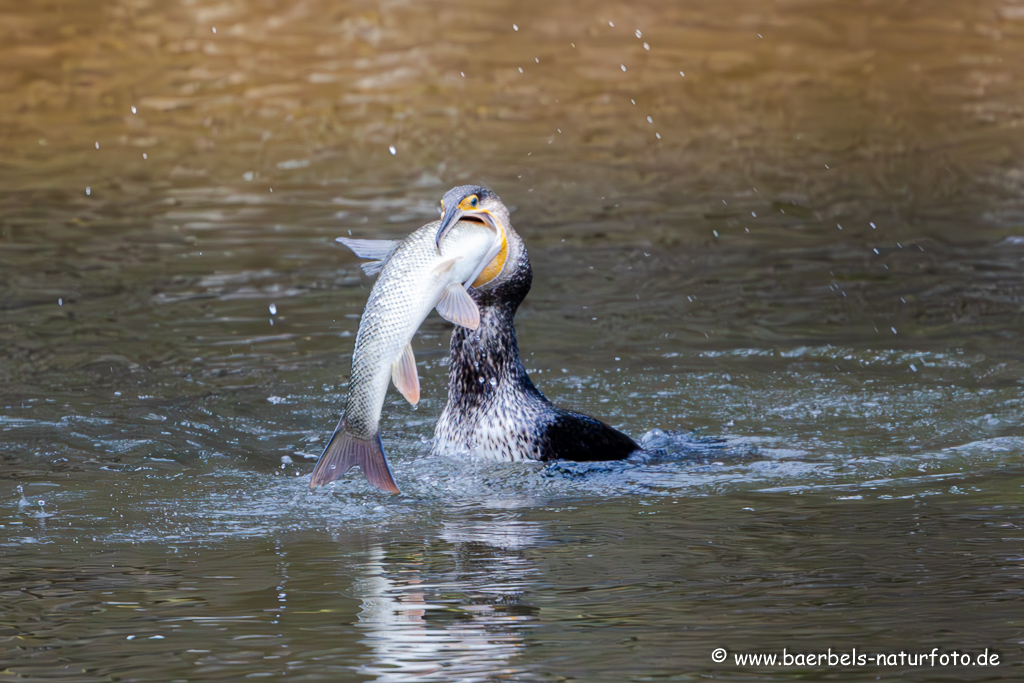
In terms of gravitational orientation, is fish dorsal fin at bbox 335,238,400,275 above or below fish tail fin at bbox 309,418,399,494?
above

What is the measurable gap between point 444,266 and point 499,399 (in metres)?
1.06

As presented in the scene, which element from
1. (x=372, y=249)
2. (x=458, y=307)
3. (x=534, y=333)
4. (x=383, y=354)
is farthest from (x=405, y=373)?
(x=534, y=333)

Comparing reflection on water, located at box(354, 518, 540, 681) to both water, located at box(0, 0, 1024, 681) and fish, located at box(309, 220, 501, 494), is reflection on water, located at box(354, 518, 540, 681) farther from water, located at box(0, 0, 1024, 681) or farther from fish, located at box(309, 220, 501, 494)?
fish, located at box(309, 220, 501, 494)

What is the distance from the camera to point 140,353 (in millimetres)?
9297

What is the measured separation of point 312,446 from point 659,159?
9178 mm

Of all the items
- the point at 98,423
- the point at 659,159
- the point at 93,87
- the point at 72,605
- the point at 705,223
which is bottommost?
the point at 72,605

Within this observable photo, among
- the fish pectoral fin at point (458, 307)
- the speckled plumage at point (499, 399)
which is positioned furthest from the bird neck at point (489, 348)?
the fish pectoral fin at point (458, 307)

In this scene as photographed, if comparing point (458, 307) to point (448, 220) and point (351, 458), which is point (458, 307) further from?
point (351, 458)

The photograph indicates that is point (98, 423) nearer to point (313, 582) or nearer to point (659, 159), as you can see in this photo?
point (313, 582)

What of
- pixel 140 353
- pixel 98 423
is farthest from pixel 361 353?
pixel 140 353

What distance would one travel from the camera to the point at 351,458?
5.39 metres

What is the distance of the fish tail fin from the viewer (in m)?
5.38

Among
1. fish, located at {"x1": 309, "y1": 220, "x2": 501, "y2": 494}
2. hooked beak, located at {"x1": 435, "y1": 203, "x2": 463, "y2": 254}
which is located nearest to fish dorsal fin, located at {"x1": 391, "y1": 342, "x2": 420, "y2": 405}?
fish, located at {"x1": 309, "y1": 220, "x2": 501, "y2": 494}

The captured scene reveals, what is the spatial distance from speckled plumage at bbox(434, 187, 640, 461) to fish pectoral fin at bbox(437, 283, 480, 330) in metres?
0.72
